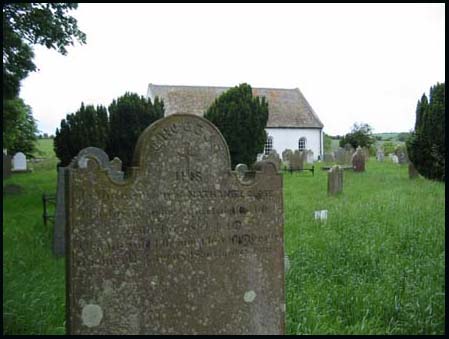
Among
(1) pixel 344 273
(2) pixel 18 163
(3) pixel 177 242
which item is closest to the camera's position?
(3) pixel 177 242

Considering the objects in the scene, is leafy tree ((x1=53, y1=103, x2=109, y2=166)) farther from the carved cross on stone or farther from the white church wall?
the white church wall

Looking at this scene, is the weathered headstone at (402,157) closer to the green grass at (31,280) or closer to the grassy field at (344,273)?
the grassy field at (344,273)

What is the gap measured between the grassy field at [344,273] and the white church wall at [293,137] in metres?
30.3

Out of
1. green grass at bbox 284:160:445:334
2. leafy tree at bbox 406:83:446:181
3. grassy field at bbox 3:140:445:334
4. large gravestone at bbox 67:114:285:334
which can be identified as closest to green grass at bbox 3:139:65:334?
grassy field at bbox 3:140:445:334

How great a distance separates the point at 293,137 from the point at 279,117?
2274 millimetres

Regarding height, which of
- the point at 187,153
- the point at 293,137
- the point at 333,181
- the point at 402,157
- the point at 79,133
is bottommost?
the point at 333,181

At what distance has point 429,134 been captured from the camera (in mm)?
15812

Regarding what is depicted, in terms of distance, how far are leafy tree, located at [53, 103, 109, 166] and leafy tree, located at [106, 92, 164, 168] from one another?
603 mm

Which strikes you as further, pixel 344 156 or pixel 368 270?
pixel 344 156

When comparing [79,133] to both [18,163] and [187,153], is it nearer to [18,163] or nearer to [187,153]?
[18,163]

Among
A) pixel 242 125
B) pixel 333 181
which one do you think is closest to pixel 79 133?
pixel 242 125

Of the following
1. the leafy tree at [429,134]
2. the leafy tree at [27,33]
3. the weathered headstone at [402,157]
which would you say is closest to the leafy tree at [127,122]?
the leafy tree at [27,33]

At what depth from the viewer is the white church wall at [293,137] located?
4041 cm

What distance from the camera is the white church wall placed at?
40.4 metres
